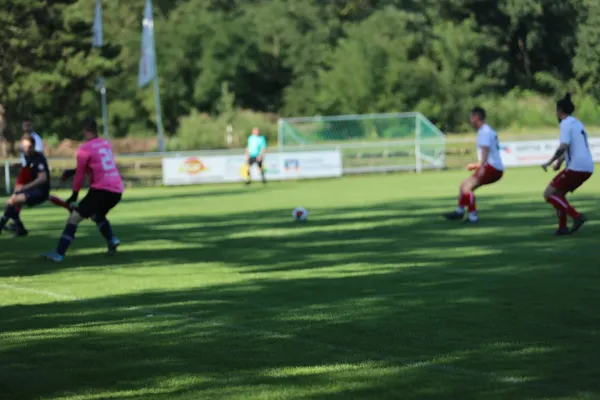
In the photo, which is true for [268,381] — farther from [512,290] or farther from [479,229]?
[479,229]

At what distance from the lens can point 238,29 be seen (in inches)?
3098

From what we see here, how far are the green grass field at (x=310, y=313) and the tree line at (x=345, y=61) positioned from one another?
42739 millimetres

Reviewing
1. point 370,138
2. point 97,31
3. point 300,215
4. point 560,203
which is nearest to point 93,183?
point 300,215

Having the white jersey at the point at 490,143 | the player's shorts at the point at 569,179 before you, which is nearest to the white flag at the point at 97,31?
the white jersey at the point at 490,143

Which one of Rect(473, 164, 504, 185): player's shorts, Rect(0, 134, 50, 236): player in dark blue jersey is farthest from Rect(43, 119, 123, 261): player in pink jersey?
Rect(473, 164, 504, 185): player's shorts

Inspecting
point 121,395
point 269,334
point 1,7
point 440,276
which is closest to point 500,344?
point 269,334

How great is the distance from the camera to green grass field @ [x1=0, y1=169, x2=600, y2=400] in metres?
6.95

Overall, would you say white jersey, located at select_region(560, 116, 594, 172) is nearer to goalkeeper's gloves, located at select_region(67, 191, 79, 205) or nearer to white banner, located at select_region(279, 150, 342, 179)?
goalkeeper's gloves, located at select_region(67, 191, 79, 205)

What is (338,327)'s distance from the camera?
8.90 meters

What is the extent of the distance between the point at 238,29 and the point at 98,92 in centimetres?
1357

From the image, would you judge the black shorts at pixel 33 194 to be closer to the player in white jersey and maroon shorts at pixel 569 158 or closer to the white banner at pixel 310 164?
the player in white jersey and maroon shorts at pixel 569 158

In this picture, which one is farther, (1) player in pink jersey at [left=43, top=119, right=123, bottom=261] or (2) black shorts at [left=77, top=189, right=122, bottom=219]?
(2) black shorts at [left=77, top=189, right=122, bottom=219]

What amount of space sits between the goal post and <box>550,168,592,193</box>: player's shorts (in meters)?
27.2

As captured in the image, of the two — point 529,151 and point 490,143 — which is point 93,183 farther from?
point 529,151
